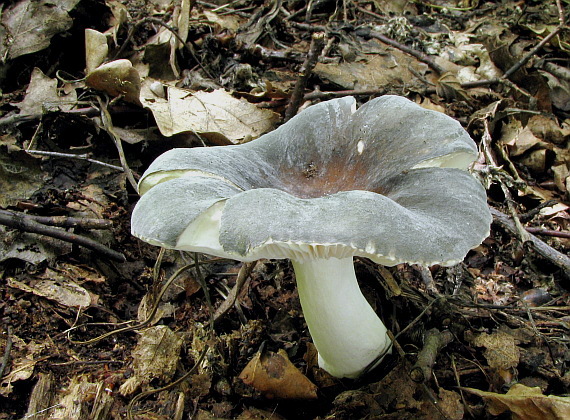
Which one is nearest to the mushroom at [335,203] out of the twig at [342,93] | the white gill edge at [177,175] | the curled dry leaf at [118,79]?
the white gill edge at [177,175]

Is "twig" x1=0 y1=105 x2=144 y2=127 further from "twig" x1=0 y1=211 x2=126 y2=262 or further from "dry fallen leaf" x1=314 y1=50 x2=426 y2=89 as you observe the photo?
"dry fallen leaf" x1=314 y1=50 x2=426 y2=89

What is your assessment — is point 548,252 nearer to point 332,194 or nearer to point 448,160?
point 448,160

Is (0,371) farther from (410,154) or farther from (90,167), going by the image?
(410,154)

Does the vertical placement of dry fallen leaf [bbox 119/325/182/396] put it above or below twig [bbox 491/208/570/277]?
below

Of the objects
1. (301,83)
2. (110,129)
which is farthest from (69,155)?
(301,83)

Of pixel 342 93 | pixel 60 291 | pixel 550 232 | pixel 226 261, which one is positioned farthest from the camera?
pixel 342 93

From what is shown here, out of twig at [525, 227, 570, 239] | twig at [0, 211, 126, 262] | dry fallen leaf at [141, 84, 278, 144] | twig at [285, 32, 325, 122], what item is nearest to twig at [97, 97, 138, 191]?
dry fallen leaf at [141, 84, 278, 144]
